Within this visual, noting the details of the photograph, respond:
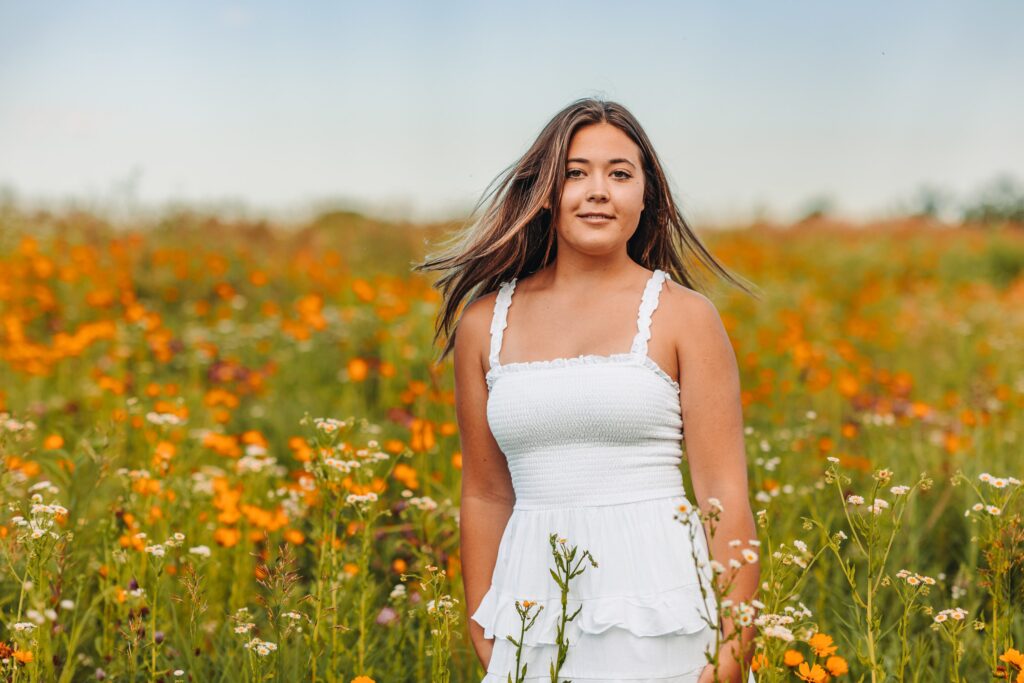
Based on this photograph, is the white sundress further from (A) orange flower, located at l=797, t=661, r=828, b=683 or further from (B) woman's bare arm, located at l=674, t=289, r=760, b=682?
(A) orange flower, located at l=797, t=661, r=828, b=683

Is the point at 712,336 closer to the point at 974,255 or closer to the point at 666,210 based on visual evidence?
the point at 666,210

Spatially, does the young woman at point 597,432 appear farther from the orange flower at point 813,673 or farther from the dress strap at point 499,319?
the orange flower at point 813,673

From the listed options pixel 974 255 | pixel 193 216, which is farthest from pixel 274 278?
pixel 974 255

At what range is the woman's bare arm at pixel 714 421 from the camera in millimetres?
2010

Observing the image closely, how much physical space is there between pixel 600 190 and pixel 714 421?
19.5 inches

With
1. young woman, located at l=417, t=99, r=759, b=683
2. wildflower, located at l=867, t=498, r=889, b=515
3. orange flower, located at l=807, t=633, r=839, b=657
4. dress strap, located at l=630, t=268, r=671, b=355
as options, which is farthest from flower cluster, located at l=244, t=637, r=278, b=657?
wildflower, located at l=867, t=498, r=889, b=515

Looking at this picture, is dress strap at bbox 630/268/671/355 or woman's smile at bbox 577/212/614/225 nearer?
dress strap at bbox 630/268/671/355

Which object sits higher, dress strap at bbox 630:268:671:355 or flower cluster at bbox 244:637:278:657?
dress strap at bbox 630:268:671:355

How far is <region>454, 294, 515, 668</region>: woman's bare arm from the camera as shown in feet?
7.44

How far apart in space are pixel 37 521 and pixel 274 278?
6.53m

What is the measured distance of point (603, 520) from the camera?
201 cm

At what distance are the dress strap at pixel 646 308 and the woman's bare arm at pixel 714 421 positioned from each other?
0.18ft

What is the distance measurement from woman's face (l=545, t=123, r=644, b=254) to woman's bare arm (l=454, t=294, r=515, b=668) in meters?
0.28

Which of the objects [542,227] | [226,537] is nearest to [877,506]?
[542,227]
